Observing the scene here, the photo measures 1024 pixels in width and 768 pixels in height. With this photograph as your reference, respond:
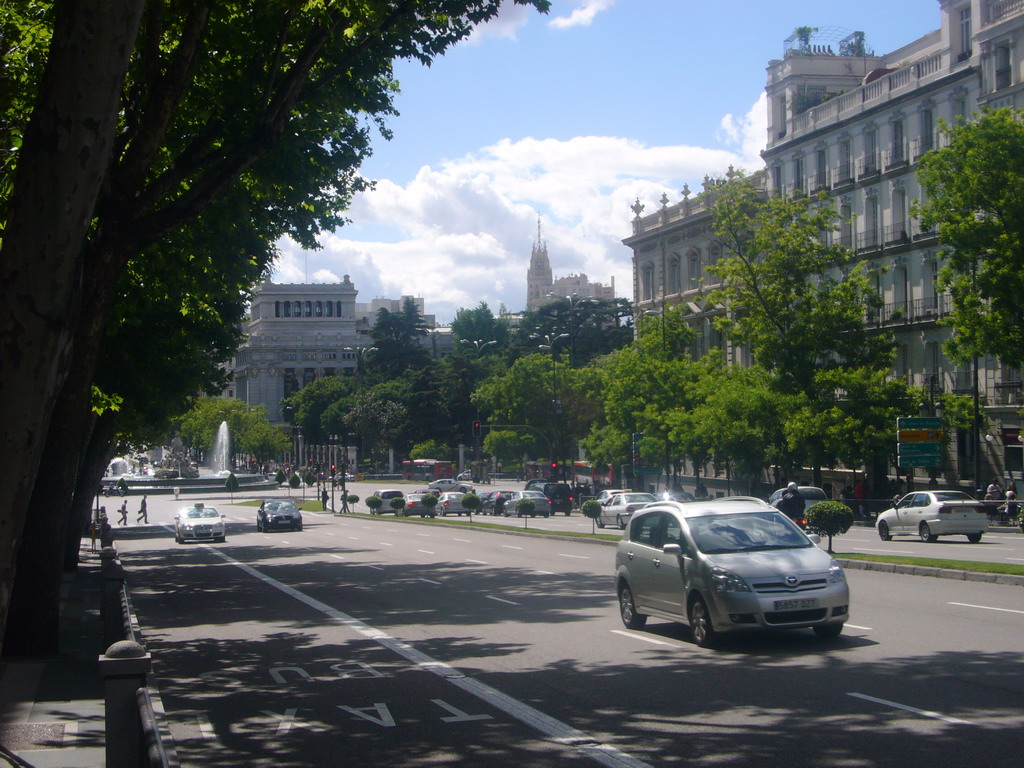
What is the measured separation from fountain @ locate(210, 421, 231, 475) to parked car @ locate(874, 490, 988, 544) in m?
109

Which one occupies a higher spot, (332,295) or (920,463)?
(332,295)

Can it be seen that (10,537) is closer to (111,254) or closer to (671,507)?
(111,254)

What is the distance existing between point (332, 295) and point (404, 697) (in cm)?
16341

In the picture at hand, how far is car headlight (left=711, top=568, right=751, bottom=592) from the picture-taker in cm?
1248

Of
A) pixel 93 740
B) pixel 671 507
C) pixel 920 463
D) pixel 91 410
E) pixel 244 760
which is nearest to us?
pixel 244 760

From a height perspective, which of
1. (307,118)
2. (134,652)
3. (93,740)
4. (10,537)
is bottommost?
(93,740)

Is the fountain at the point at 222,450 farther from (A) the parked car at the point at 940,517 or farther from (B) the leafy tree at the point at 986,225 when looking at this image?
(A) the parked car at the point at 940,517

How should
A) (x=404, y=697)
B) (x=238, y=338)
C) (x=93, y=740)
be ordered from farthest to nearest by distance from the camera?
(x=238, y=338) < (x=404, y=697) < (x=93, y=740)

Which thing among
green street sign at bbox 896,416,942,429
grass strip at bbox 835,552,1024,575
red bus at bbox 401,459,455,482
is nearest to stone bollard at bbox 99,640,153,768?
grass strip at bbox 835,552,1024,575

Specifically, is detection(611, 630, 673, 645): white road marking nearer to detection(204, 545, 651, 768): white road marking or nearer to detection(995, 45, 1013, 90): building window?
detection(204, 545, 651, 768): white road marking

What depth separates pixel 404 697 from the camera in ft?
36.2

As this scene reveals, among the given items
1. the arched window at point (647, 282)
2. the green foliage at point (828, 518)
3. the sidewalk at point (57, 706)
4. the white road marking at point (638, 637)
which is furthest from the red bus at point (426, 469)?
the white road marking at point (638, 637)

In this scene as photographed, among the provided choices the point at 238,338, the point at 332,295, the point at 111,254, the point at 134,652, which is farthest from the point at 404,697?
the point at 332,295

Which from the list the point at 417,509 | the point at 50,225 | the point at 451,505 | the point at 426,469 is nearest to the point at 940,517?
the point at 50,225
